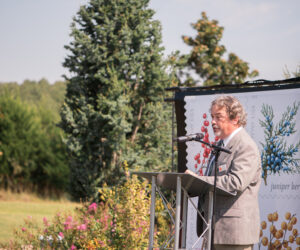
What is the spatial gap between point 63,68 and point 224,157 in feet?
21.7

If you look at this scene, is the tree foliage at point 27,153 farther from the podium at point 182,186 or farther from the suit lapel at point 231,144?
the suit lapel at point 231,144

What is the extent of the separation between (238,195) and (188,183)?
1.09 feet

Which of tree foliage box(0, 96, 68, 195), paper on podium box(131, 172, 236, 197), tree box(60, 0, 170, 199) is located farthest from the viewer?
tree foliage box(0, 96, 68, 195)

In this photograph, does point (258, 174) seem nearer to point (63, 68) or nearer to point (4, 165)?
point (63, 68)

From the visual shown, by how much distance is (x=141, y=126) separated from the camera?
9.41 metres

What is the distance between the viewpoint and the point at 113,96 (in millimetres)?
8586

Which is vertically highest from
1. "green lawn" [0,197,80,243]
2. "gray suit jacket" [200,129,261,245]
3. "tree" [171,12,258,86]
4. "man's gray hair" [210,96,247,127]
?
"tree" [171,12,258,86]

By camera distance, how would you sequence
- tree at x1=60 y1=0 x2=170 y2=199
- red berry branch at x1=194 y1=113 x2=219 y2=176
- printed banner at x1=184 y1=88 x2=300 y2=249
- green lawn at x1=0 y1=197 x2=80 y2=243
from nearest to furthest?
printed banner at x1=184 y1=88 x2=300 y2=249, red berry branch at x1=194 y1=113 x2=219 y2=176, tree at x1=60 y1=0 x2=170 y2=199, green lawn at x1=0 y1=197 x2=80 y2=243

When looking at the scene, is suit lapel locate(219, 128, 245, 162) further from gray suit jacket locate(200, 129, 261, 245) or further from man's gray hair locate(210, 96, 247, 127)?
man's gray hair locate(210, 96, 247, 127)

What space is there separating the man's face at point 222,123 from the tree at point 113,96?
5.47 meters

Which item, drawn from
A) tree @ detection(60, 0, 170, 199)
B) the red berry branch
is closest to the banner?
the red berry branch

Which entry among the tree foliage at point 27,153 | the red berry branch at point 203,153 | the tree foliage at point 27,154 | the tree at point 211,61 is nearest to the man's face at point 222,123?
the red berry branch at point 203,153

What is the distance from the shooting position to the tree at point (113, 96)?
860 cm

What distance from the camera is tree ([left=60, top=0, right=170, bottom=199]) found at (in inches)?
339
